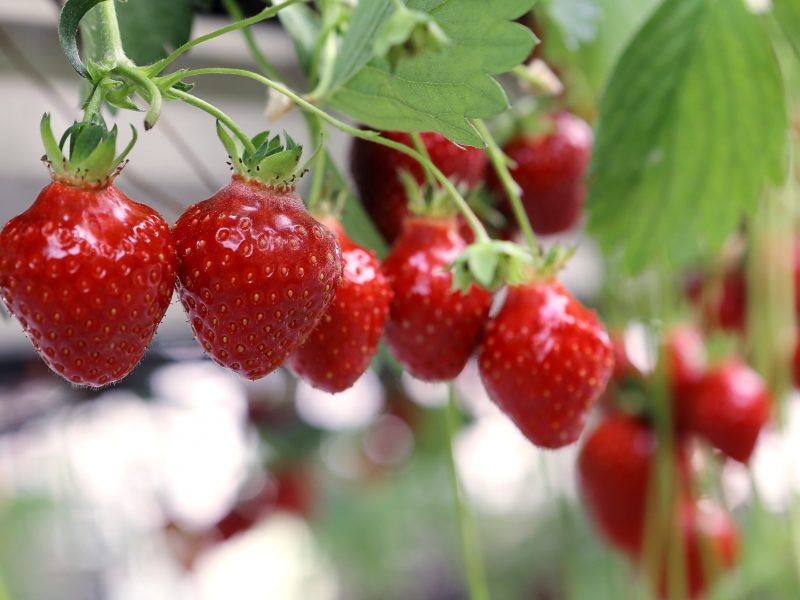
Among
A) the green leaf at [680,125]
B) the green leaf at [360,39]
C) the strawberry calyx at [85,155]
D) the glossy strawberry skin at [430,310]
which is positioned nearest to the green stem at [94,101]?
the strawberry calyx at [85,155]

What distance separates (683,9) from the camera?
0.70m

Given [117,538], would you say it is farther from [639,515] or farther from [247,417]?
[639,515]

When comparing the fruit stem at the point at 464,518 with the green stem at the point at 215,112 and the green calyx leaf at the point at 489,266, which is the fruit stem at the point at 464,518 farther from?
the green stem at the point at 215,112

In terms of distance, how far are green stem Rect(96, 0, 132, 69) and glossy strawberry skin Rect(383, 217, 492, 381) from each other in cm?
23

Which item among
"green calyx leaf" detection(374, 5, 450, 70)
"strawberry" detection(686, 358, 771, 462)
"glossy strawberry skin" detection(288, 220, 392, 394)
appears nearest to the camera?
"green calyx leaf" detection(374, 5, 450, 70)

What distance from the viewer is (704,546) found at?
39.9 inches

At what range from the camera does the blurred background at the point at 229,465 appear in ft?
3.83

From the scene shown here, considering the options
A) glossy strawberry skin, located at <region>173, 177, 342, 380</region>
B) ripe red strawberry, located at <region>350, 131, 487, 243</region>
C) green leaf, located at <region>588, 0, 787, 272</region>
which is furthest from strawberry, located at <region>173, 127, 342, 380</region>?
green leaf, located at <region>588, 0, 787, 272</region>

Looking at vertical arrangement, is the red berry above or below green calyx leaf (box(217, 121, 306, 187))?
below

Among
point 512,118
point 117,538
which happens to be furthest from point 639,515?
point 117,538

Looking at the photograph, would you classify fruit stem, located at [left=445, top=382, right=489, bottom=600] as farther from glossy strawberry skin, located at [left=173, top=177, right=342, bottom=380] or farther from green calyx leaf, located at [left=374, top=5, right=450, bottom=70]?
green calyx leaf, located at [left=374, top=5, right=450, bottom=70]

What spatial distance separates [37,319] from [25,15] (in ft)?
2.45

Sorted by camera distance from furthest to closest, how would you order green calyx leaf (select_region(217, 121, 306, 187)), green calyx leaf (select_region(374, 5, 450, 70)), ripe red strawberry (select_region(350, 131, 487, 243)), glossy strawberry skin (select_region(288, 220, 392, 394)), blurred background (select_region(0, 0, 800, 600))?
blurred background (select_region(0, 0, 800, 600)), ripe red strawberry (select_region(350, 131, 487, 243)), glossy strawberry skin (select_region(288, 220, 392, 394)), green calyx leaf (select_region(217, 121, 306, 187)), green calyx leaf (select_region(374, 5, 450, 70))

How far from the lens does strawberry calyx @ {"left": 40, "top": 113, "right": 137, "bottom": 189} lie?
1.17 ft
